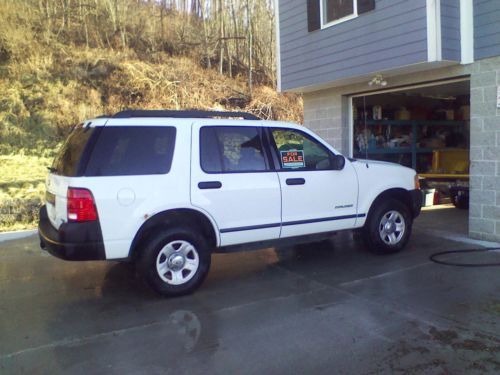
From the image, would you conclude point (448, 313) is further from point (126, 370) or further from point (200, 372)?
point (126, 370)

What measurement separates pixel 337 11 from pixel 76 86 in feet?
43.9

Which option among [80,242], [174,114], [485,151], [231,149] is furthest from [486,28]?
[80,242]

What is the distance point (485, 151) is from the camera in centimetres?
712

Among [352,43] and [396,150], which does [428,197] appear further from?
[352,43]

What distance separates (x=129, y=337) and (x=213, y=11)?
22.9 meters

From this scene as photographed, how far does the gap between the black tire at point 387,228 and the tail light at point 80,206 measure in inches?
145

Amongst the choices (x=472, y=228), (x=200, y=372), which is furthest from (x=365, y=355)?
(x=472, y=228)

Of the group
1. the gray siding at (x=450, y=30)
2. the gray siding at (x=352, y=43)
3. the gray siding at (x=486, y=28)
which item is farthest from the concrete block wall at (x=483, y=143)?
the gray siding at (x=352, y=43)

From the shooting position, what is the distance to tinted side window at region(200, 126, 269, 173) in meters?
5.34

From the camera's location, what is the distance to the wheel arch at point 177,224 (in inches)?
194

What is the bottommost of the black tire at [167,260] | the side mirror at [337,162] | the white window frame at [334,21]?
the black tire at [167,260]

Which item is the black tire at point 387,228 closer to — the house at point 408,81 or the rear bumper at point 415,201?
the rear bumper at point 415,201

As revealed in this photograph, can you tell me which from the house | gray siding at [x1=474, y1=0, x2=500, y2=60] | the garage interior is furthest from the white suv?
the garage interior

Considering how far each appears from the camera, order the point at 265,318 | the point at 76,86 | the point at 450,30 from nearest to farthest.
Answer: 1. the point at 265,318
2. the point at 450,30
3. the point at 76,86
